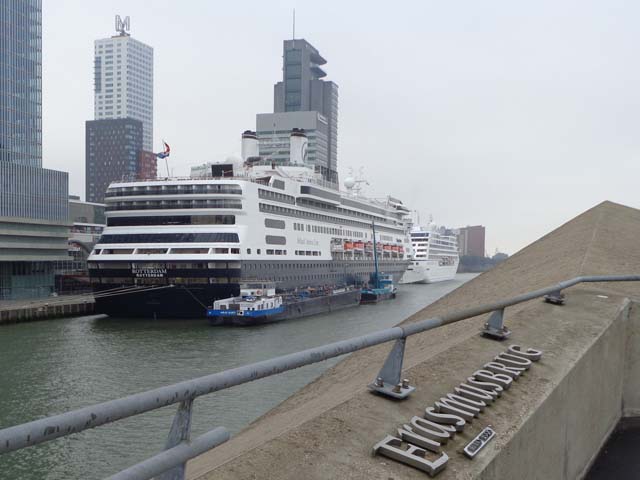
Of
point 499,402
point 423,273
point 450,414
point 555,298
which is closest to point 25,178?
point 555,298

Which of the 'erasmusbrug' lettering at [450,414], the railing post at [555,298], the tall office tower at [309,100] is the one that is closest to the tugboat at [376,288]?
the railing post at [555,298]

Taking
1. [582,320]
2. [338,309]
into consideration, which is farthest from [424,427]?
[338,309]

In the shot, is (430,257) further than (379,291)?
Yes

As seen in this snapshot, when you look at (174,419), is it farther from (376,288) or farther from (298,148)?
(298,148)

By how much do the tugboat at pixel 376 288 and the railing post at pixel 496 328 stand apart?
166 ft

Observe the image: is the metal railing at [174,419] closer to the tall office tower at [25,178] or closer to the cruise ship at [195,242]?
the cruise ship at [195,242]

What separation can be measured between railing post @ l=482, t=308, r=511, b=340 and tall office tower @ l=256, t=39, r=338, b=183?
155807 mm

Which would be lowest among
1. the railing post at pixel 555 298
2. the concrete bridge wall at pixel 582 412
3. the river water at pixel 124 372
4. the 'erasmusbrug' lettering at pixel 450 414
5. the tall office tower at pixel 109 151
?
the river water at pixel 124 372

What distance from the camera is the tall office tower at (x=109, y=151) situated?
177 meters

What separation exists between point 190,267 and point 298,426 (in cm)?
3694

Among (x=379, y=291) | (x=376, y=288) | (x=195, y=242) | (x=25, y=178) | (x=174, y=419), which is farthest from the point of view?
A: (x=376, y=288)

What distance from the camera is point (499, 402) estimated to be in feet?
14.8

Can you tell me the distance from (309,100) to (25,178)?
136 m

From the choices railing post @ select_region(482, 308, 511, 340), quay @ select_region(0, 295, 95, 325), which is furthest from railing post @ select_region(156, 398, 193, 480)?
quay @ select_region(0, 295, 95, 325)
